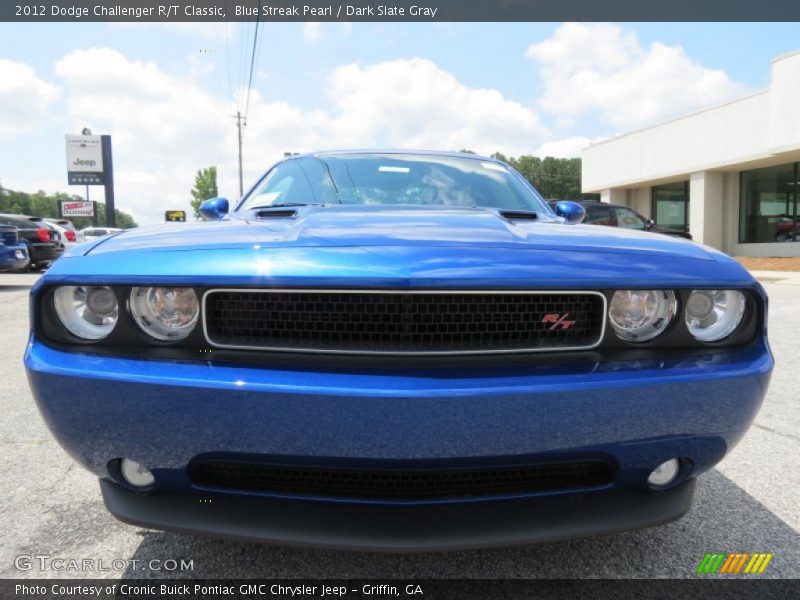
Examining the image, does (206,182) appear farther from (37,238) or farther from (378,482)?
(378,482)

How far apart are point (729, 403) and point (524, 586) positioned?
0.77 meters

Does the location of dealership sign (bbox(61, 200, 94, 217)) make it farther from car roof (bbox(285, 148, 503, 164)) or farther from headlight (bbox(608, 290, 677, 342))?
headlight (bbox(608, 290, 677, 342))

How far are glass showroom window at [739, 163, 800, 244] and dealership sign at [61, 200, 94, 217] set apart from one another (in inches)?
1756

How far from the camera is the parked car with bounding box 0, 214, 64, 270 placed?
511 inches

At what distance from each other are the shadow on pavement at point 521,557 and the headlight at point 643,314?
0.77 m

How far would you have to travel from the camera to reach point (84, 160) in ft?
131

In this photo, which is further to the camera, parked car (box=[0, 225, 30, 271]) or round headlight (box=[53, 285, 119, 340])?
parked car (box=[0, 225, 30, 271])

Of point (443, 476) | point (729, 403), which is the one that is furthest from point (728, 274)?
point (443, 476)

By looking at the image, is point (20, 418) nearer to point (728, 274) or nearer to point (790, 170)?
point (728, 274)

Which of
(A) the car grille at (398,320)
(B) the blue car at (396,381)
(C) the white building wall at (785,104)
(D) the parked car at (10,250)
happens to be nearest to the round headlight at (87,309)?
(B) the blue car at (396,381)

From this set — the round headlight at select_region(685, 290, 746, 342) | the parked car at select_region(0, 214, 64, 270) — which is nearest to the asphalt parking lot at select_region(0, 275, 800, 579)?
the round headlight at select_region(685, 290, 746, 342)

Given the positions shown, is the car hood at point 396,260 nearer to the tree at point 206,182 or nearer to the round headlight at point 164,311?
the round headlight at point 164,311

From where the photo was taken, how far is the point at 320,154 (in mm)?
3133

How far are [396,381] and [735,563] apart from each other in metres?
1.32
